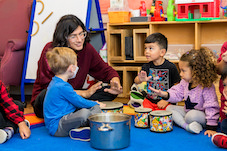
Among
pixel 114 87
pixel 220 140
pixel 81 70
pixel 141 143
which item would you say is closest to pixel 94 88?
pixel 114 87

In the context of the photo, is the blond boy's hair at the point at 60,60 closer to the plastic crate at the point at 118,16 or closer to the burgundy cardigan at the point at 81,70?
the burgundy cardigan at the point at 81,70

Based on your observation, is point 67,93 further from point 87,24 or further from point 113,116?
point 87,24

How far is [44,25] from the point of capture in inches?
133

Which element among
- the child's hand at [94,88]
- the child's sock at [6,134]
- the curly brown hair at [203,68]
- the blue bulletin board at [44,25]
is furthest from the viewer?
the blue bulletin board at [44,25]

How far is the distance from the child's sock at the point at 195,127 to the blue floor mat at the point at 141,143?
23mm

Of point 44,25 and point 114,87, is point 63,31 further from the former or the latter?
point 44,25

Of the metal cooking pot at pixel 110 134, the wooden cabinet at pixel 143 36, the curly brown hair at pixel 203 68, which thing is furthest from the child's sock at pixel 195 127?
the wooden cabinet at pixel 143 36

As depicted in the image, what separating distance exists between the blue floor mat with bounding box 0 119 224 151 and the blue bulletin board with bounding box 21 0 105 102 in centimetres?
152

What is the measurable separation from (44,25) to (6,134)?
1.77m

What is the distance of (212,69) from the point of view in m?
1.94

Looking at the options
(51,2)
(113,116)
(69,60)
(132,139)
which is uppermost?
(51,2)

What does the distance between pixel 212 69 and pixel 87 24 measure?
5.04 ft

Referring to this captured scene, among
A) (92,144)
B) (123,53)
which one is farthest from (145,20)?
(92,144)

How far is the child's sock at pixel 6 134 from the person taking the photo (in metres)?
1.82
